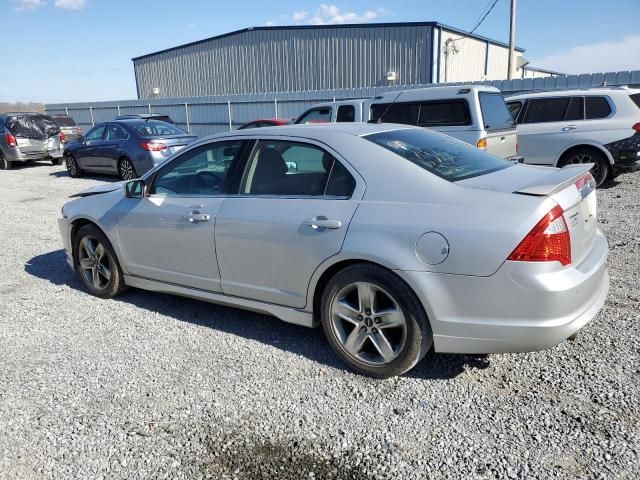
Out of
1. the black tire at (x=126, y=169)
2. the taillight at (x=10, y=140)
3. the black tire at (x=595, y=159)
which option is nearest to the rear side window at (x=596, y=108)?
the black tire at (x=595, y=159)

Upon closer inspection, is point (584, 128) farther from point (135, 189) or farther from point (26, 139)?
point (26, 139)

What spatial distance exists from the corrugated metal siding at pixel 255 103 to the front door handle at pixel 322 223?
43.0 feet

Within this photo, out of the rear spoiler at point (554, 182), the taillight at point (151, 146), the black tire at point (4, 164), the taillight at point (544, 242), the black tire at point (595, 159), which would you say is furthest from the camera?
the black tire at point (4, 164)

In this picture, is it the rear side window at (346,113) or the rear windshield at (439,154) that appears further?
the rear side window at (346,113)

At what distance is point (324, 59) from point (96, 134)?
15.2 meters

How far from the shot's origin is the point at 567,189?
9.56 feet

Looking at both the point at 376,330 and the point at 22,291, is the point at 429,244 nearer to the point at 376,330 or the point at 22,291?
the point at 376,330

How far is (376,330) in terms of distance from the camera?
320 centimetres

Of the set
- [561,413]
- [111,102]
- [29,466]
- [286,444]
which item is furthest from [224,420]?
[111,102]

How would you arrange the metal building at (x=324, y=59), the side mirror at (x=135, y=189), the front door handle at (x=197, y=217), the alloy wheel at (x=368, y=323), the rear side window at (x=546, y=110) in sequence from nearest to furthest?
the alloy wheel at (x=368, y=323) → the front door handle at (x=197, y=217) → the side mirror at (x=135, y=189) → the rear side window at (x=546, y=110) → the metal building at (x=324, y=59)

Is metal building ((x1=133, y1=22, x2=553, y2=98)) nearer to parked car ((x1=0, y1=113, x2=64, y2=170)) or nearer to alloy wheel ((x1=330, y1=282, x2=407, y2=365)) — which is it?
parked car ((x1=0, y1=113, x2=64, y2=170))

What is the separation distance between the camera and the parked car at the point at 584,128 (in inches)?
352

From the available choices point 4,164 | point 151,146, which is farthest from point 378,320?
point 4,164

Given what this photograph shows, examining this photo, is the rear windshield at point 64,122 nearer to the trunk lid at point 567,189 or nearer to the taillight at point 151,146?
the taillight at point 151,146
